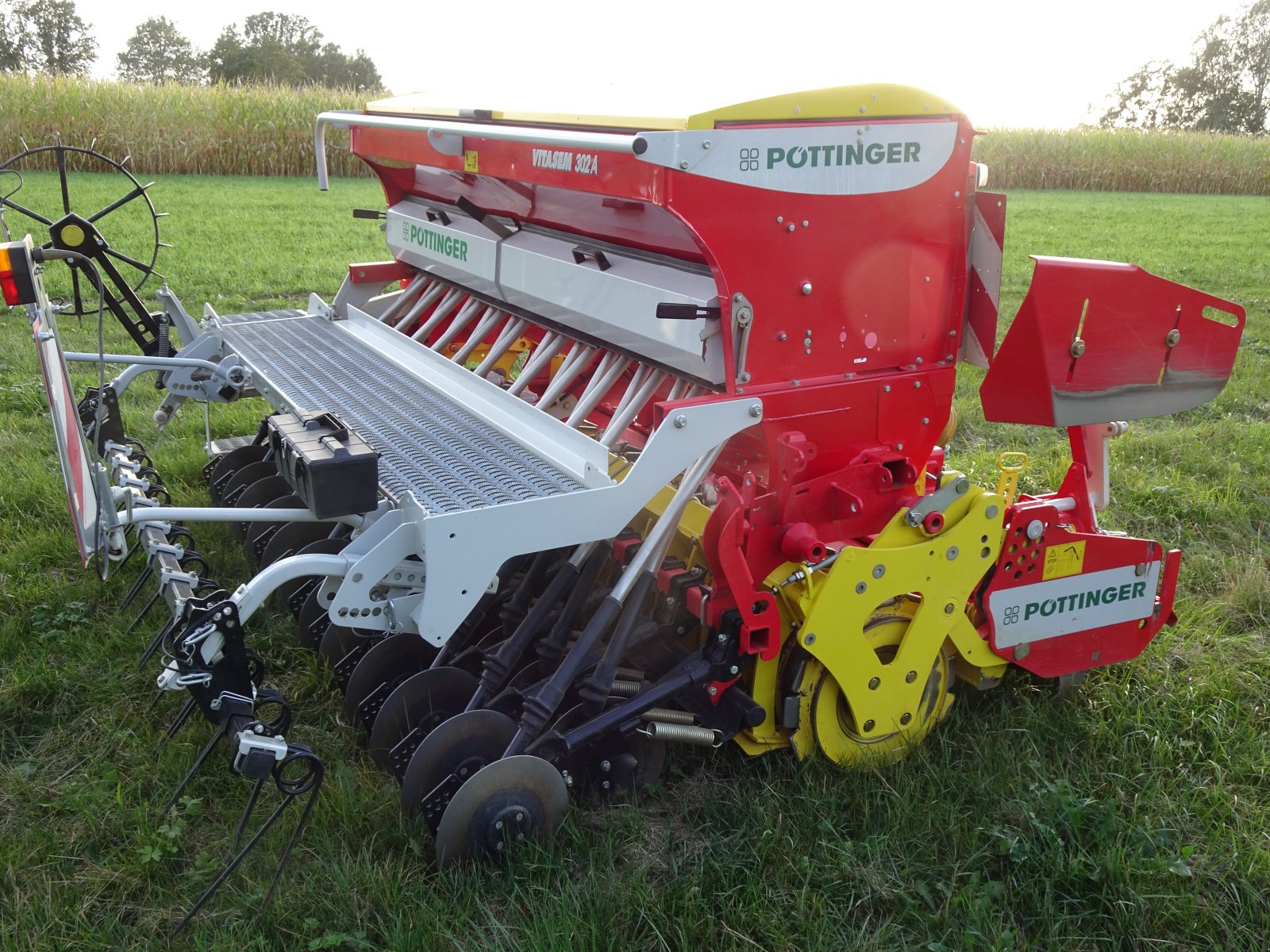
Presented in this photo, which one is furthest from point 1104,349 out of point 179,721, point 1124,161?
point 1124,161

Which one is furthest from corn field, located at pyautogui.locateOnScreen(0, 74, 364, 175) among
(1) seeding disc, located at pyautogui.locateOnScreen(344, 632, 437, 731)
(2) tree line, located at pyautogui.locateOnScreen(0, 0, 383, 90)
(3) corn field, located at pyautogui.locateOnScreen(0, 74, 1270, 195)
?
(2) tree line, located at pyautogui.locateOnScreen(0, 0, 383, 90)

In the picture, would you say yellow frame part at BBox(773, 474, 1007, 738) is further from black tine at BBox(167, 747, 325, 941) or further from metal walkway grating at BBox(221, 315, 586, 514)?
black tine at BBox(167, 747, 325, 941)

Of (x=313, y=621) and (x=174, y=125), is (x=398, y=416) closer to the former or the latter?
(x=313, y=621)

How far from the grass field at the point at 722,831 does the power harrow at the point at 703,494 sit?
0.47 feet

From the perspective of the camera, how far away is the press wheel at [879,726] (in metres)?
3.27

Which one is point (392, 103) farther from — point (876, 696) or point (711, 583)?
point (876, 696)

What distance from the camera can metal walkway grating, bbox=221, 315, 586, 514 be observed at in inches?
116

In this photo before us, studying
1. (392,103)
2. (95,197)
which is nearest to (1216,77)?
(95,197)

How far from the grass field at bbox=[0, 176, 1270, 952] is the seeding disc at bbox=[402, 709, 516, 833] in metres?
0.14

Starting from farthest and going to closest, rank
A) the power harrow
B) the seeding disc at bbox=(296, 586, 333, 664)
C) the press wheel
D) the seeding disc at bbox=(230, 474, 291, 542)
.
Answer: the seeding disc at bbox=(230, 474, 291, 542) < the seeding disc at bbox=(296, 586, 333, 664) < the press wheel < the power harrow

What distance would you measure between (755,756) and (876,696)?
1.42 ft

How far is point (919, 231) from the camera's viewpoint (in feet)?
10.7

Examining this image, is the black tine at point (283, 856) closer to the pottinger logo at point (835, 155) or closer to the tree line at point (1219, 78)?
the pottinger logo at point (835, 155)

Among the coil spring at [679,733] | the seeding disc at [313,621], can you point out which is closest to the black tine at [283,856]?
the coil spring at [679,733]
